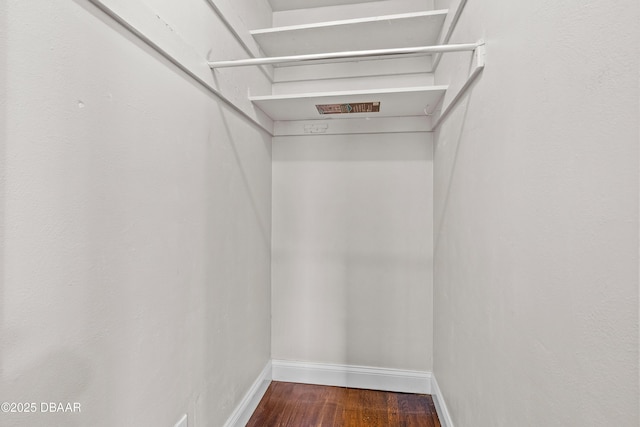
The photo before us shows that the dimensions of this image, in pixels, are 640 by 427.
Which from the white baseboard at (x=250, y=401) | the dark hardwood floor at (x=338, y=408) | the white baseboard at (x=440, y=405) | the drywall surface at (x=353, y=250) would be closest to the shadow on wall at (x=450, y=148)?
the drywall surface at (x=353, y=250)

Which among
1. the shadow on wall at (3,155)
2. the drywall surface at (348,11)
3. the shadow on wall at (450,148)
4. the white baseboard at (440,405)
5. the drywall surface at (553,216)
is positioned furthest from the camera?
the drywall surface at (348,11)

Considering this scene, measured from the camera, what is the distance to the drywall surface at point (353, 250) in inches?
80.4

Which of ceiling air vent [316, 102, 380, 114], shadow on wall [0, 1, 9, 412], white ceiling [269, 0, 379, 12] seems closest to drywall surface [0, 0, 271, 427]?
shadow on wall [0, 1, 9, 412]

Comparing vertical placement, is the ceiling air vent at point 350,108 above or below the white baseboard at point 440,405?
above

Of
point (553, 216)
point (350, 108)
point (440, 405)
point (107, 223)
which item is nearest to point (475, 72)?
point (553, 216)

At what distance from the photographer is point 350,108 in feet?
6.08

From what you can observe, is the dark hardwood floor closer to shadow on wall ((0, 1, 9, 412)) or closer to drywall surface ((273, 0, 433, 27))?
shadow on wall ((0, 1, 9, 412))

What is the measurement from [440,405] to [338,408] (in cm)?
60

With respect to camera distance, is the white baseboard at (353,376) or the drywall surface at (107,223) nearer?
the drywall surface at (107,223)

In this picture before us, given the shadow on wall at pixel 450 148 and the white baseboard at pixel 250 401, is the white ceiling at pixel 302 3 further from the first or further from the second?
the white baseboard at pixel 250 401

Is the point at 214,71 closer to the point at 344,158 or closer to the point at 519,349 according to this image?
the point at 344,158

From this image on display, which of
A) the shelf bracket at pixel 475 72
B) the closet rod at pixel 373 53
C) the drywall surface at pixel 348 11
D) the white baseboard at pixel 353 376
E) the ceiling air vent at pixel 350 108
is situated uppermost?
the drywall surface at pixel 348 11

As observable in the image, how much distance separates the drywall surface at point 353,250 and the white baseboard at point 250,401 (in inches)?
7.6

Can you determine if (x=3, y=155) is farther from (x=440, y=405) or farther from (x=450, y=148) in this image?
(x=440, y=405)
